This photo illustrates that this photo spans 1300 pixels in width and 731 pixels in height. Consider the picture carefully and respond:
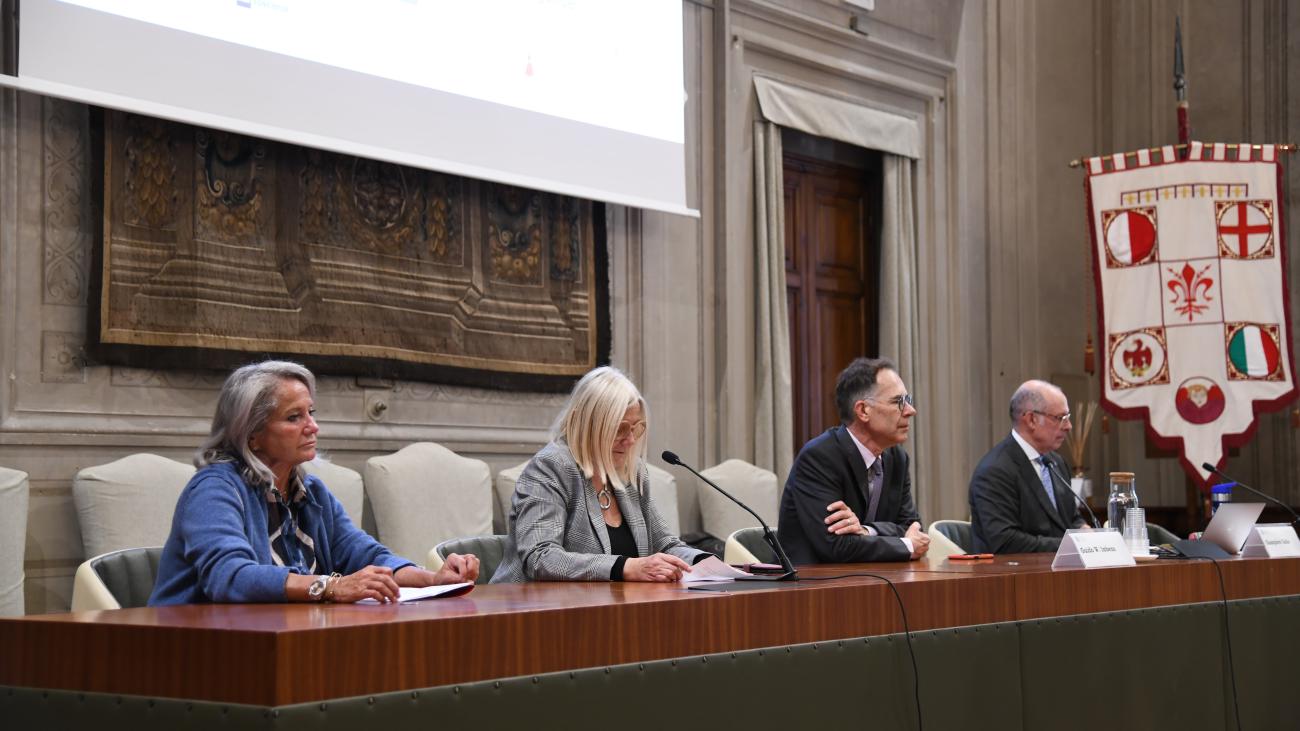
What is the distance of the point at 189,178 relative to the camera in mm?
4555

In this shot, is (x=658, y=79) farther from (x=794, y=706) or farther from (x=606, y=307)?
(x=794, y=706)

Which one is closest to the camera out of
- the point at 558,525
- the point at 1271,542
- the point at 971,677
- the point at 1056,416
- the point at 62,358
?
the point at 971,677

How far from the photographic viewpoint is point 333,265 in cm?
494

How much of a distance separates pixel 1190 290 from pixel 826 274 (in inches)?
71.3

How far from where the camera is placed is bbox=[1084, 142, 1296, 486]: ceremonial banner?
684 centimetres

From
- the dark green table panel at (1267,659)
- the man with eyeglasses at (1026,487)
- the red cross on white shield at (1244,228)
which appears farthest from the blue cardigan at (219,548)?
the red cross on white shield at (1244,228)

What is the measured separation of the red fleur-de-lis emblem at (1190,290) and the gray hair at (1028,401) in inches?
105

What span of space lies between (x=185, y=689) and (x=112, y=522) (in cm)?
266

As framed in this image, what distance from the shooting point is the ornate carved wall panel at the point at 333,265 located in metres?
4.43

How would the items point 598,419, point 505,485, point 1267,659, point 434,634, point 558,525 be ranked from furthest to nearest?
point 505,485
point 1267,659
point 598,419
point 558,525
point 434,634

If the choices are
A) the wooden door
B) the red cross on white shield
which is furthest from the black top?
the red cross on white shield

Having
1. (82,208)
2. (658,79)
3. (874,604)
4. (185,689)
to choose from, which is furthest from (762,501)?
(185,689)

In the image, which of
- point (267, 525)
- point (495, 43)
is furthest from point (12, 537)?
point (495, 43)

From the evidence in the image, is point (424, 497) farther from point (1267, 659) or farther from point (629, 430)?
point (1267, 659)
